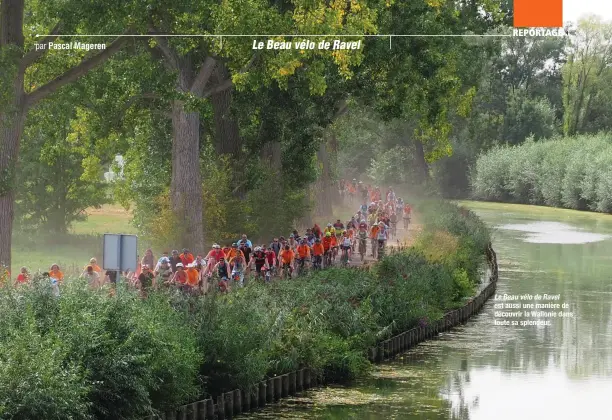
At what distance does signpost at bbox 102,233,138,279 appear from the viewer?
87.9 feet

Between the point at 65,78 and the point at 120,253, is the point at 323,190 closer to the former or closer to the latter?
the point at 65,78

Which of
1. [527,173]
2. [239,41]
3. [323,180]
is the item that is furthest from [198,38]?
[527,173]

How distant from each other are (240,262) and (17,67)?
8124mm

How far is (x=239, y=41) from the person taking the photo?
3884cm

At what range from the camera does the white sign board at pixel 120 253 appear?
26.8m

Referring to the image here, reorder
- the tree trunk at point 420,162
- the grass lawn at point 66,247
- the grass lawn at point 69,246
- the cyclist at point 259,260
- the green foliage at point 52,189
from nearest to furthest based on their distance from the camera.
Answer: the cyclist at point 259,260
the grass lawn at point 69,246
the grass lawn at point 66,247
the green foliage at point 52,189
the tree trunk at point 420,162

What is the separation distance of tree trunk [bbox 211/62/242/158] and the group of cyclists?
5.09 meters

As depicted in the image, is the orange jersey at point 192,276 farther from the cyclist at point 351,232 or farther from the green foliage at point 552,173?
the green foliage at point 552,173

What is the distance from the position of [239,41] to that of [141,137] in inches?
615

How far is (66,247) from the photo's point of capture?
58000 mm

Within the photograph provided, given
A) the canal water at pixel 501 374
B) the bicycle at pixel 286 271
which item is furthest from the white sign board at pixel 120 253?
the bicycle at pixel 286 271

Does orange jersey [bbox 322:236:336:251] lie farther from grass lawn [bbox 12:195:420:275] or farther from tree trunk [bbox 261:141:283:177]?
tree trunk [bbox 261:141:283:177]

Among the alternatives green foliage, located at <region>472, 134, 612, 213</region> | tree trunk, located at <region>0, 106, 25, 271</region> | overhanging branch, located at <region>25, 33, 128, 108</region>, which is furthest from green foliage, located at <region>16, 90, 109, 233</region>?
green foliage, located at <region>472, 134, 612, 213</region>

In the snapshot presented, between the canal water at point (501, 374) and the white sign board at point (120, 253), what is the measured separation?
4303 millimetres
